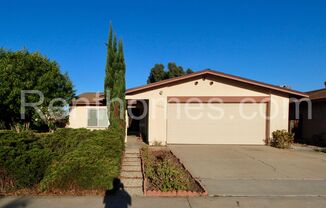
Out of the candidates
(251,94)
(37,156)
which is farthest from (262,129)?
(37,156)

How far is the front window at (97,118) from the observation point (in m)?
17.1

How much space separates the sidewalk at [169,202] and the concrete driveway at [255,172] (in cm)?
35

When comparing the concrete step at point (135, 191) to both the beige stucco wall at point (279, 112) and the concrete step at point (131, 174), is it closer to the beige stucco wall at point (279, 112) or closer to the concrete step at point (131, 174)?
the concrete step at point (131, 174)

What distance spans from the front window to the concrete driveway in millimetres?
5530

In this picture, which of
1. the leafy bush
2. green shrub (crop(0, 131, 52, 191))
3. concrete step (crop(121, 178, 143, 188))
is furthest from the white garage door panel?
green shrub (crop(0, 131, 52, 191))

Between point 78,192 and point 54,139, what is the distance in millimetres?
3179

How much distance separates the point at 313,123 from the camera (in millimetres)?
18172

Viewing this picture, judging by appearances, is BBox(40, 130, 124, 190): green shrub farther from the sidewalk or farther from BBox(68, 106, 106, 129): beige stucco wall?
BBox(68, 106, 106, 129): beige stucco wall

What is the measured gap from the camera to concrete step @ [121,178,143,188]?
7414mm

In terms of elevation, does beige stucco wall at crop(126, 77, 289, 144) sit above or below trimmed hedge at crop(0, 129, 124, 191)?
above

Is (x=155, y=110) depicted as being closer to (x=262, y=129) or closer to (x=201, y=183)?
(x=262, y=129)

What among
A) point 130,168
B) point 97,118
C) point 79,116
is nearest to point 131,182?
point 130,168

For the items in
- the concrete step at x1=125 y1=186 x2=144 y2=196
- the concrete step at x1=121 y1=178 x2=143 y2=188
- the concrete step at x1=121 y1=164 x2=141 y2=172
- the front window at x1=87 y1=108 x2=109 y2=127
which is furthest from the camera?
the front window at x1=87 y1=108 x2=109 y2=127

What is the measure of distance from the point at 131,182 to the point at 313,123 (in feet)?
47.8
